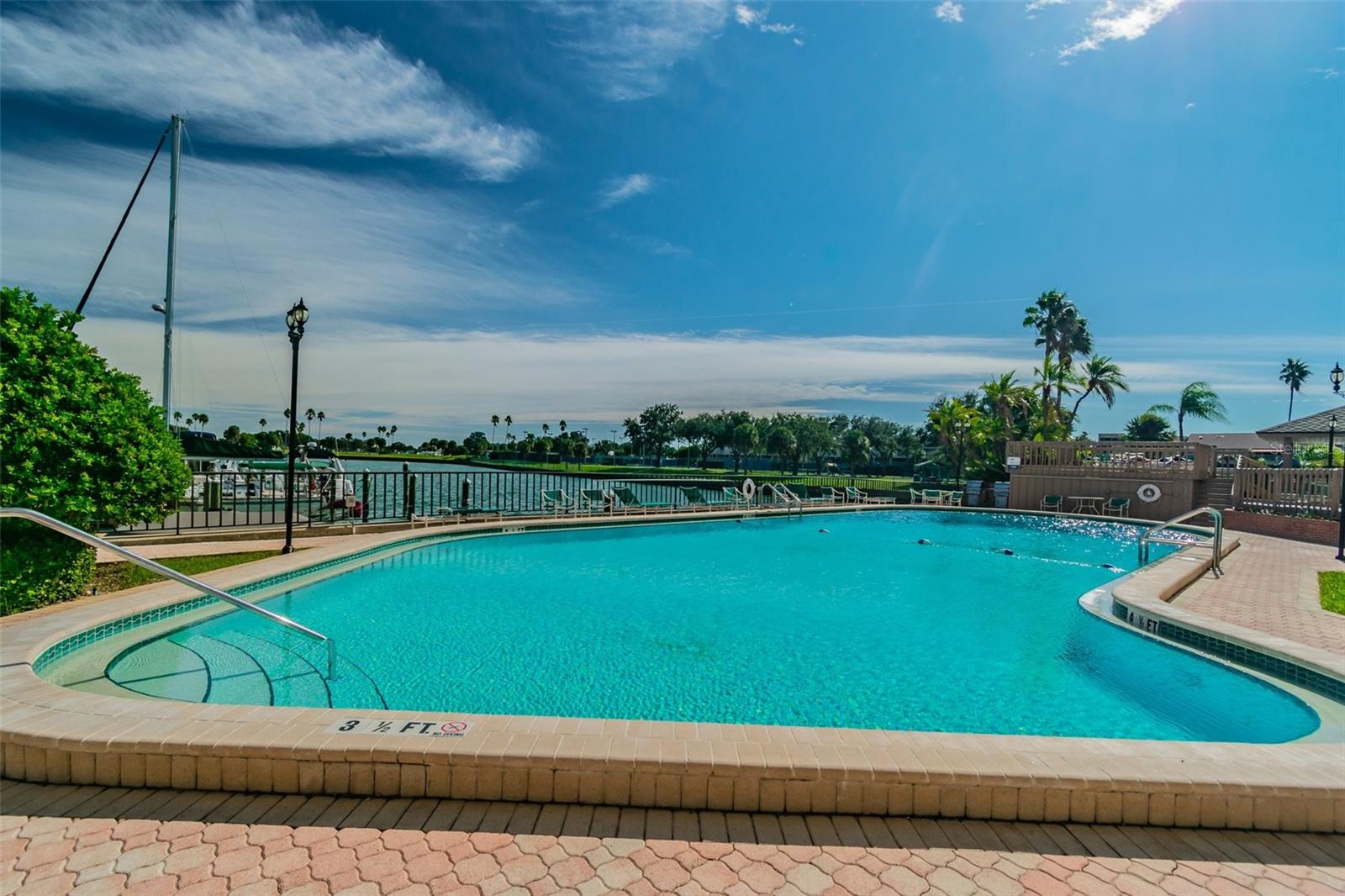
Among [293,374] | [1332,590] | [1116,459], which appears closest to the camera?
[1332,590]

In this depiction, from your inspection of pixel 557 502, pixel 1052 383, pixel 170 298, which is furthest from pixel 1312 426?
pixel 170 298

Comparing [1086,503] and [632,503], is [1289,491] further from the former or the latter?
[632,503]

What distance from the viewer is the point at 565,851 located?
7.32 ft

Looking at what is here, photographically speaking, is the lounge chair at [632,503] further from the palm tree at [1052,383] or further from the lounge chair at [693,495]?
the palm tree at [1052,383]

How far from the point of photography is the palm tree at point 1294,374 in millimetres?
54688

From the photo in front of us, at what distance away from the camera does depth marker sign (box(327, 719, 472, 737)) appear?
8.79 ft

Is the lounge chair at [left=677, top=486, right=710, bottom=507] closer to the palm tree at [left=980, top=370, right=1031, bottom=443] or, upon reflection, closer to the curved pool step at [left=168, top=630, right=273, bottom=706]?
the curved pool step at [left=168, top=630, right=273, bottom=706]

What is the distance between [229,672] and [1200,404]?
68.7 meters

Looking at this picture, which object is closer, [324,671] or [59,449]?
[324,671]

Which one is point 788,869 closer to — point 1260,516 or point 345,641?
point 345,641

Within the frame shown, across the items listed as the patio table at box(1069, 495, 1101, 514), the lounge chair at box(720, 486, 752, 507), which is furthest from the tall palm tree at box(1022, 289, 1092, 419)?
the lounge chair at box(720, 486, 752, 507)

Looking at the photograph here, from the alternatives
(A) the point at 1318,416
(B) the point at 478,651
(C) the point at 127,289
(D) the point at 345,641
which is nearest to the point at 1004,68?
(B) the point at 478,651

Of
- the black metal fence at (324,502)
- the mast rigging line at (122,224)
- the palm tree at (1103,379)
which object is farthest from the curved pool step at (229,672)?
the palm tree at (1103,379)

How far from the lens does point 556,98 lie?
11.4m
